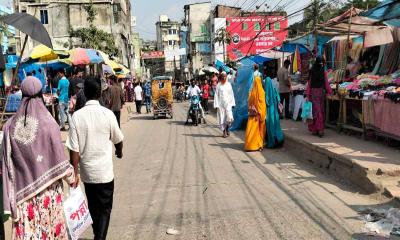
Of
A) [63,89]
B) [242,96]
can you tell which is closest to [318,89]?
[242,96]

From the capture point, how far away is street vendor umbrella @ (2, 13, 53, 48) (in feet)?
16.0

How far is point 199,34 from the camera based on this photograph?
233 ft

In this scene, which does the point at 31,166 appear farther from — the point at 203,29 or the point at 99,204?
the point at 203,29

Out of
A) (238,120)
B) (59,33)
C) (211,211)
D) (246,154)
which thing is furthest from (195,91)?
(59,33)

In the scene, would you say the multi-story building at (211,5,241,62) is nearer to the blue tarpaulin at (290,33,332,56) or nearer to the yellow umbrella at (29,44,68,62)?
the blue tarpaulin at (290,33,332,56)

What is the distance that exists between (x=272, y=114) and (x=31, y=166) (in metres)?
7.89

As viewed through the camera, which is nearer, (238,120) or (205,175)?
(205,175)

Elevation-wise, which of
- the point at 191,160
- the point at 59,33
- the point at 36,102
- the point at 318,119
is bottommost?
the point at 191,160

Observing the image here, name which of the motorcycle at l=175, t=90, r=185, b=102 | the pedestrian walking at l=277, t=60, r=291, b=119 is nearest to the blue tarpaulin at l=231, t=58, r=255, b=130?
the pedestrian walking at l=277, t=60, r=291, b=119

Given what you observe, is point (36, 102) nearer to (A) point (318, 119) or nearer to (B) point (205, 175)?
(B) point (205, 175)

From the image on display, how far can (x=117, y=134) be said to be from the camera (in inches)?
181

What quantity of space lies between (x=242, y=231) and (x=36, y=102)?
2.72 m

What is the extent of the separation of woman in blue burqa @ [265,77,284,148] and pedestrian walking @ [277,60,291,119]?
12.9 ft

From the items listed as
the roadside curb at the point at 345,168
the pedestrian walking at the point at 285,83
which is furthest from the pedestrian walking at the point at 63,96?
the roadside curb at the point at 345,168
